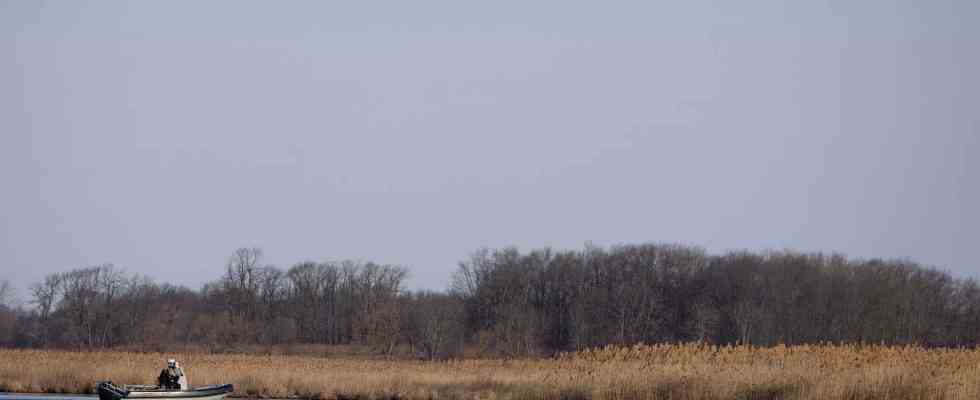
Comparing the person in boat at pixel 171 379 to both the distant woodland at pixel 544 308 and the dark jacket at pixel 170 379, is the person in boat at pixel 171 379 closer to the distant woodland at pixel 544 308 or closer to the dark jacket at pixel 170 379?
the dark jacket at pixel 170 379

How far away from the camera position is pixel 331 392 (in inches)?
1538

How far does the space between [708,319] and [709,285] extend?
213 inches

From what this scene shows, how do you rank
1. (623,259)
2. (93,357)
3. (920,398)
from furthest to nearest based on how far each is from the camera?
(623,259) < (93,357) < (920,398)

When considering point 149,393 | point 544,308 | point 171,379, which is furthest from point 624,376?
point 544,308

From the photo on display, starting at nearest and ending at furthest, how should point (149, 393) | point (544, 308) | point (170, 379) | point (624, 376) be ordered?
point (149, 393)
point (170, 379)
point (624, 376)
point (544, 308)

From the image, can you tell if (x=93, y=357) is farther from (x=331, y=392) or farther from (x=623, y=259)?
(x=623, y=259)

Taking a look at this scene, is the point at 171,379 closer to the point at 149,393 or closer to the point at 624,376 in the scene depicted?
the point at 149,393

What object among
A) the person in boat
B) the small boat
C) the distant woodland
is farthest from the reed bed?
the distant woodland

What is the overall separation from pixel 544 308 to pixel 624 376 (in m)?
60.7

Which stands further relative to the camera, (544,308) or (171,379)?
(544,308)

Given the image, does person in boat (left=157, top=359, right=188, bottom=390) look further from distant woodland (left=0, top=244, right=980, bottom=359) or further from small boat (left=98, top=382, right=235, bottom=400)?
distant woodland (left=0, top=244, right=980, bottom=359)

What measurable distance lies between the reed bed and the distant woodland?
33574 millimetres

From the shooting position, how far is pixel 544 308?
308ft

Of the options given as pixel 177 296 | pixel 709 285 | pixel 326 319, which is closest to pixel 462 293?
pixel 326 319
